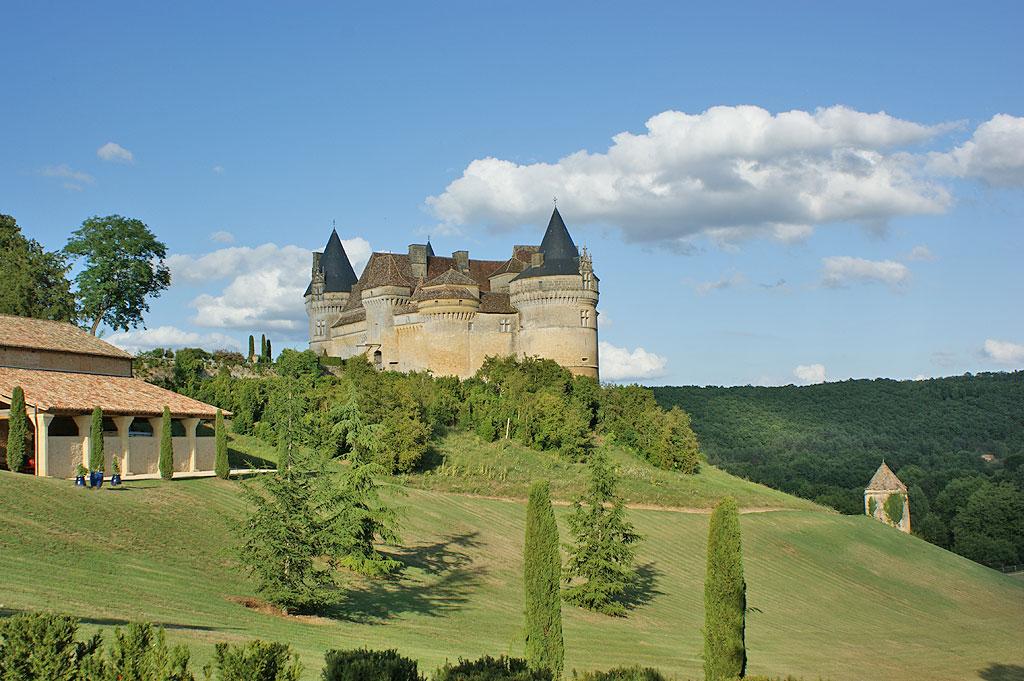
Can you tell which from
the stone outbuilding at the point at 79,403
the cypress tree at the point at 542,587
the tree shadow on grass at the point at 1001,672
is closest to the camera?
the cypress tree at the point at 542,587

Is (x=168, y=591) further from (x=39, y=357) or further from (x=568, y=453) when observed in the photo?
(x=568, y=453)

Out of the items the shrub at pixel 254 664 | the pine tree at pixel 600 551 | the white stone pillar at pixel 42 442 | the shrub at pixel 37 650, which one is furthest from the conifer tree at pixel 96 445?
the shrub at pixel 254 664

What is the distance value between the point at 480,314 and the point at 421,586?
38.5m

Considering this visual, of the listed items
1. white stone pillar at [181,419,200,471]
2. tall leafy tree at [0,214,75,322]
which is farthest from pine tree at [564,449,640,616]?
tall leafy tree at [0,214,75,322]

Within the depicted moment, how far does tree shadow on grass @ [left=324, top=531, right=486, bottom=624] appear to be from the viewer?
28203mm

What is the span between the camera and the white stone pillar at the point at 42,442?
3372cm

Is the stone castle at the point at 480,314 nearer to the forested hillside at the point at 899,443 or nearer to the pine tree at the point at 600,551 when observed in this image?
the pine tree at the point at 600,551

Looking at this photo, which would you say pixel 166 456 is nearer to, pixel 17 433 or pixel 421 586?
pixel 17 433

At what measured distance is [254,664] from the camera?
49.5 ft

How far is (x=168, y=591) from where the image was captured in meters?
24.3

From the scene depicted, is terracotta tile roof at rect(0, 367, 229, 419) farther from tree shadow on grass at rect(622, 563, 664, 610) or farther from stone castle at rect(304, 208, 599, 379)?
stone castle at rect(304, 208, 599, 379)

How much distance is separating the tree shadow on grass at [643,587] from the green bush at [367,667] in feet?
73.2

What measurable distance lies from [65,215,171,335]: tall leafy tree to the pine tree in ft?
107

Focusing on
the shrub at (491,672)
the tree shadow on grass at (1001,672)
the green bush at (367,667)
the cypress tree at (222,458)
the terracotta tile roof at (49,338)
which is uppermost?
the terracotta tile roof at (49,338)
